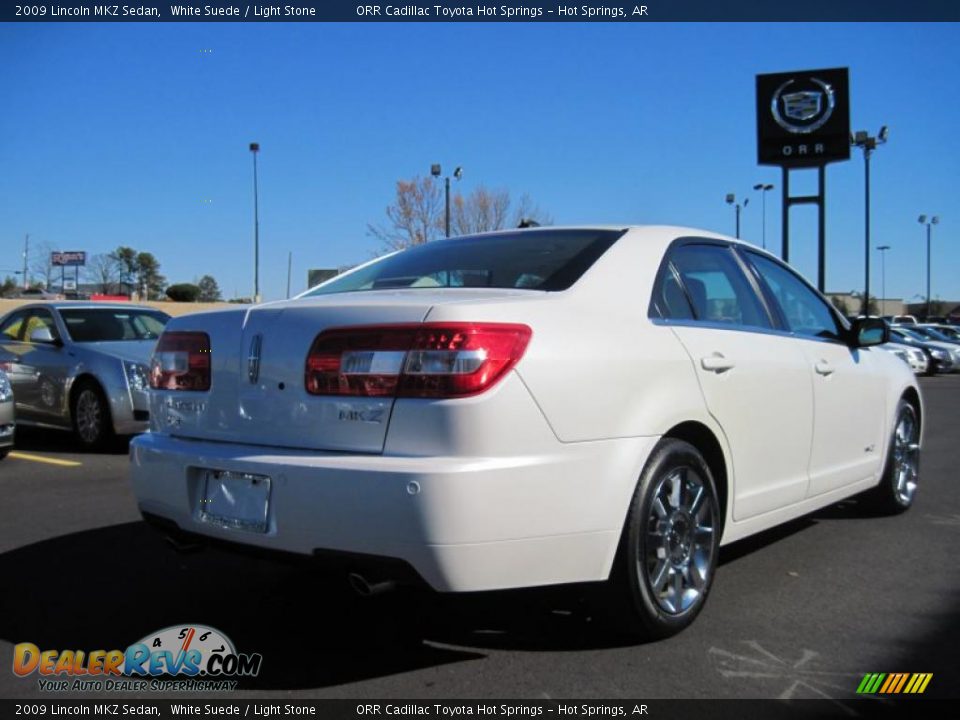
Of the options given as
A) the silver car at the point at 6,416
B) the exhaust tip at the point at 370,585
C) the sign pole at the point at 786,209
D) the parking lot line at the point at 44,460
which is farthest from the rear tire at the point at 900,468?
the sign pole at the point at 786,209

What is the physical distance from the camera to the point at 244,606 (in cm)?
370

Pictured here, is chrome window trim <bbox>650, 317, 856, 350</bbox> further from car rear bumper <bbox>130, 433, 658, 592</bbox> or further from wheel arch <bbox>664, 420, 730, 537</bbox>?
car rear bumper <bbox>130, 433, 658, 592</bbox>

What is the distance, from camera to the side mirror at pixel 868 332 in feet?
16.0

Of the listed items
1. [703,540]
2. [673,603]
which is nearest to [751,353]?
[703,540]

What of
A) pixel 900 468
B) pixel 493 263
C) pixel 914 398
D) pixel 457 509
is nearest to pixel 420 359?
pixel 457 509

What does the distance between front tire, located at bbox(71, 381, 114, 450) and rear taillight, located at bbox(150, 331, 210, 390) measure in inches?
206

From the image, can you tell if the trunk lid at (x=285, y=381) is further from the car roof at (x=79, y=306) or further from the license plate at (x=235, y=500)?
the car roof at (x=79, y=306)

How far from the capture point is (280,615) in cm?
361

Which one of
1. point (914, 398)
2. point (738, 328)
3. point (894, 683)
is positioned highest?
point (738, 328)

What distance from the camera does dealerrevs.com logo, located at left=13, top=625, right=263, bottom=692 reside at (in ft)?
9.72

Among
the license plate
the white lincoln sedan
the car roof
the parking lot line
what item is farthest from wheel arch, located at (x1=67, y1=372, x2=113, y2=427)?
the license plate

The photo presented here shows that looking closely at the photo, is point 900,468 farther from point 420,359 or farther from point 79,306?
point 79,306

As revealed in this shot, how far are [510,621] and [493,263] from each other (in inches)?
58.2

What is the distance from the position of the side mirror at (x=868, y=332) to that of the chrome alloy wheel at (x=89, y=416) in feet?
22.1
